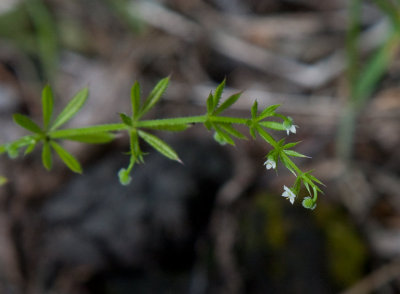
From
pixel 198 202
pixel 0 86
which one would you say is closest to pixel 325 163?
pixel 198 202

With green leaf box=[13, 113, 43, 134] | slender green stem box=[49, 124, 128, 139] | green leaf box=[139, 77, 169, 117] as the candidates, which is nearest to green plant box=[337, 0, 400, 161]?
green leaf box=[139, 77, 169, 117]

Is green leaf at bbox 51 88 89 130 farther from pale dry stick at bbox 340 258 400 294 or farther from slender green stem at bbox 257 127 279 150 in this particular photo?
pale dry stick at bbox 340 258 400 294

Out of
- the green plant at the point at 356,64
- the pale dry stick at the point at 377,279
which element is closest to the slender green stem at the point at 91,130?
the green plant at the point at 356,64

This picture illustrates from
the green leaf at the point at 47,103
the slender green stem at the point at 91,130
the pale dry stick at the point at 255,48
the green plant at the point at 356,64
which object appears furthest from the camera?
the pale dry stick at the point at 255,48

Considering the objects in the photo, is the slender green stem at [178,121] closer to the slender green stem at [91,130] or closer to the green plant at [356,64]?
the slender green stem at [91,130]

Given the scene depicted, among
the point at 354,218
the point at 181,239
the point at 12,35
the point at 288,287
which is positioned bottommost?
the point at 288,287

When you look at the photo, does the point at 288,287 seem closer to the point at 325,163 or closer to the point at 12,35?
the point at 325,163

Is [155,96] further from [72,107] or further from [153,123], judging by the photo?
[72,107]

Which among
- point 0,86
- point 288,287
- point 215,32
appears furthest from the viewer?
point 215,32
